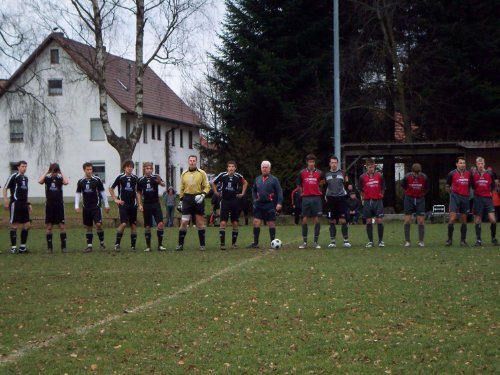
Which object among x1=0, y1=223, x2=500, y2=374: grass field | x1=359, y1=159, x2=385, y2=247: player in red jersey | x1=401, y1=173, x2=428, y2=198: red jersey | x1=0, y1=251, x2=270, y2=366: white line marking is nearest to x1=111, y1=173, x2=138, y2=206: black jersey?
x1=0, y1=223, x2=500, y2=374: grass field

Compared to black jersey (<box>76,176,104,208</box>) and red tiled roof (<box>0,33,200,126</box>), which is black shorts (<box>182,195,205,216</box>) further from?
red tiled roof (<box>0,33,200,126</box>)

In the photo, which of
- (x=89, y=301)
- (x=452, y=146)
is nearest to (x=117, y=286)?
(x=89, y=301)

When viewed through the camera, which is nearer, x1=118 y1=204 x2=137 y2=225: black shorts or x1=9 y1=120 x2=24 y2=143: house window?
x1=118 y1=204 x2=137 y2=225: black shorts

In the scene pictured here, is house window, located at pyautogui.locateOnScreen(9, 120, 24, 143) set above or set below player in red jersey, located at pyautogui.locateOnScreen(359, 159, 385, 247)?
above

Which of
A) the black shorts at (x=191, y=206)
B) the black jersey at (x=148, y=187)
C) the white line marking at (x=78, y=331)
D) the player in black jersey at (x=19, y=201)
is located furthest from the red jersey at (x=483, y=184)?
the player in black jersey at (x=19, y=201)

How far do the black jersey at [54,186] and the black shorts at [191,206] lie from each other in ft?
10.1

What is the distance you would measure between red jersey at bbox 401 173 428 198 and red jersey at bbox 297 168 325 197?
208 cm

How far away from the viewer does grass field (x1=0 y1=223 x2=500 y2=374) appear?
25.0 ft

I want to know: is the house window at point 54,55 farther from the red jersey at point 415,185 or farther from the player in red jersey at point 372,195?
the red jersey at point 415,185

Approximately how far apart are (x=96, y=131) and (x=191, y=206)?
144 ft

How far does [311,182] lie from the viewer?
20578 millimetres

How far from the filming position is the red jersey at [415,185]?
20484 mm

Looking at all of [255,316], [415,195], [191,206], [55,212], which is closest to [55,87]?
[55,212]

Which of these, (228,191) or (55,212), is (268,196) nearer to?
(228,191)
